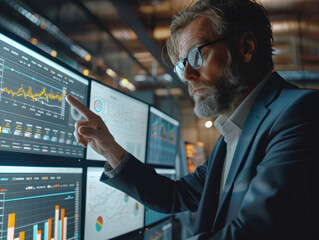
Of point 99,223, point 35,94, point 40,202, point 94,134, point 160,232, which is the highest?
point 35,94

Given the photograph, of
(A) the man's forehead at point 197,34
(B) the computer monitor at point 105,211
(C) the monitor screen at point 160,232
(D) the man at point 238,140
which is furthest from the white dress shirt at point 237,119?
(C) the monitor screen at point 160,232

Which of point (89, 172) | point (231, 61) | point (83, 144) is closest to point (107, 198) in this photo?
point (89, 172)

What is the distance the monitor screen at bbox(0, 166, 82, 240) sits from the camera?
0.79 metres

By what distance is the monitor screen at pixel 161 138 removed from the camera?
1.70 m

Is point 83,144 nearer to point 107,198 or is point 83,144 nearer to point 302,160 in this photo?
point 107,198

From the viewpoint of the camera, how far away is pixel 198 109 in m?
1.05

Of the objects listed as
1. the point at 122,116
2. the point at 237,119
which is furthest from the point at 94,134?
the point at 237,119

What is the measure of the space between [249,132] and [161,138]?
1080 mm

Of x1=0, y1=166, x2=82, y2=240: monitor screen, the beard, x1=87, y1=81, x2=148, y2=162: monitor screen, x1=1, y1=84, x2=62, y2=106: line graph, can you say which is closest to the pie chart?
x1=0, y1=166, x2=82, y2=240: monitor screen

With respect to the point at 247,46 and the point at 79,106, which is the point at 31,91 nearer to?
the point at 79,106

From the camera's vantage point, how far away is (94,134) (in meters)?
0.98

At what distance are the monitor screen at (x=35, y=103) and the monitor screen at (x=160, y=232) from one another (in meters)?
0.67

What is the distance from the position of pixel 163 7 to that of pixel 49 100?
3.05 m

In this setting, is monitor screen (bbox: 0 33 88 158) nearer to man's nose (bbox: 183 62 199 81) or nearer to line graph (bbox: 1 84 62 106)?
line graph (bbox: 1 84 62 106)
